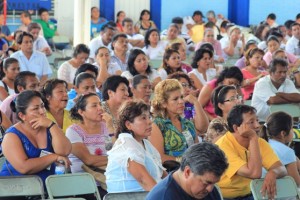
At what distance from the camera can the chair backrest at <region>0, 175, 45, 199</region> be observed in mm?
5340

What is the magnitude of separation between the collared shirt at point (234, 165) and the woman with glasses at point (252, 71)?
3976 millimetres

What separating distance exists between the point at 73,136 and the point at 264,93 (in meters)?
3.30

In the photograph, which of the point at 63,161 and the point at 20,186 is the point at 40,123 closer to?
the point at 63,161

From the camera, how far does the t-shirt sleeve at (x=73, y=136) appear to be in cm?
613

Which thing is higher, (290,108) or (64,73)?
(64,73)

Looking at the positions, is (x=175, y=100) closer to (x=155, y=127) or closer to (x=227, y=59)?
(x=155, y=127)

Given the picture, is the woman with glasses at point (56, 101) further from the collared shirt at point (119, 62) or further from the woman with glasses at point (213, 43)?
the woman with glasses at point (213, 43)

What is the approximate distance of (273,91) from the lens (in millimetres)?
8914

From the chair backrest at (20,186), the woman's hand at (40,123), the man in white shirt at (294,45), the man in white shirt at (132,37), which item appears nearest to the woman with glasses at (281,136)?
the woman's hand at (40,123)

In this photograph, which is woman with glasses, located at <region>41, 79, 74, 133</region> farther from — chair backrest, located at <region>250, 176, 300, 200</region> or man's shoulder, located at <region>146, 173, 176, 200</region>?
man's shoulder, located at <region>146, 173, 176, 200</region>

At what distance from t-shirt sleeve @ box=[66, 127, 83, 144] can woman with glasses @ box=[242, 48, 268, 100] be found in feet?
12.7

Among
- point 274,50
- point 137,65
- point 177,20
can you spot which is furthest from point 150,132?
point 177,20

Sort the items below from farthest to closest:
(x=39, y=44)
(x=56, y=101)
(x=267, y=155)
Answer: (x=39, y=44) < (x=56, y=101) < (x=267, y=155)

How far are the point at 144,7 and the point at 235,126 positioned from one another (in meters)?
11.5
